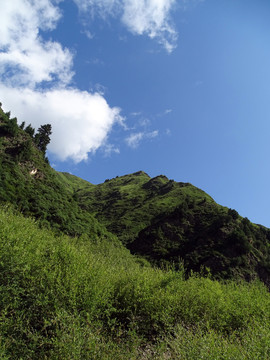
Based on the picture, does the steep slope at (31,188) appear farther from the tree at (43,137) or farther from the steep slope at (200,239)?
the steep slope at (200,239)

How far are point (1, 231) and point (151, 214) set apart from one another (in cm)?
12289

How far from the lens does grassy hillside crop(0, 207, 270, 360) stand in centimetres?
1192

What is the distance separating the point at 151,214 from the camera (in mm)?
138500

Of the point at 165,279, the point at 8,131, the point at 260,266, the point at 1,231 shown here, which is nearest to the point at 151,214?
the point at 260,266

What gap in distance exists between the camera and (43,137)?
349 ft

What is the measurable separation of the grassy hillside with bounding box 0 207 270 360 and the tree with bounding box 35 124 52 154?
8922cm

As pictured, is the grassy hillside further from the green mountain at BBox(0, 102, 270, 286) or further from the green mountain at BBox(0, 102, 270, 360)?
the green mountain at BBox(0, 102, 270, 286)

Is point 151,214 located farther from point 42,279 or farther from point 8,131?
point 42,279

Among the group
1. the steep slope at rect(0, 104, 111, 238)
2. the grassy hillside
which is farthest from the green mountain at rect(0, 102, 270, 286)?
the grassy hillside

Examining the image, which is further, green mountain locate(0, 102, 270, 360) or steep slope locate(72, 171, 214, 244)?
steep slope locate(72, 171, 214, 244)

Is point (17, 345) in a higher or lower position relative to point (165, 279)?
lower

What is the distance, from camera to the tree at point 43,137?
4001 inches

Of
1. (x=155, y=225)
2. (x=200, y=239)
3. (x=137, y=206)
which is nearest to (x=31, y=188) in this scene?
(x=155, y=225)

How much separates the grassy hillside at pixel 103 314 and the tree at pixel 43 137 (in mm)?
89223
